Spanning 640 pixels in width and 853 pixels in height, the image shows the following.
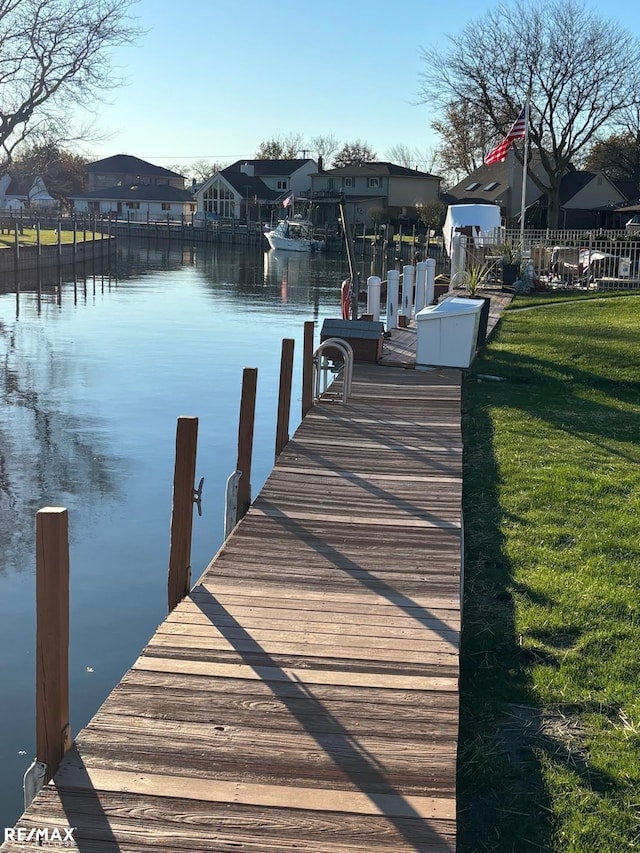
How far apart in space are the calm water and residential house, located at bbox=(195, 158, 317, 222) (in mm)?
67710

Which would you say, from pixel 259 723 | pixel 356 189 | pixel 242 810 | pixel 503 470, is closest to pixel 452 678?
pixel 259 723

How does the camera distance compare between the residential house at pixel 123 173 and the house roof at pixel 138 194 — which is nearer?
the house roof at pixel 138 194

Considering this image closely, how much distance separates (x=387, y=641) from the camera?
5117 mm

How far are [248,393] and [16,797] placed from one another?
430cm

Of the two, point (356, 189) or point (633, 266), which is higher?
point (356, 189)

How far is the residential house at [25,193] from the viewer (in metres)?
123

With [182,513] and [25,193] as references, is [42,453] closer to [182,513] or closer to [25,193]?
[182,513]

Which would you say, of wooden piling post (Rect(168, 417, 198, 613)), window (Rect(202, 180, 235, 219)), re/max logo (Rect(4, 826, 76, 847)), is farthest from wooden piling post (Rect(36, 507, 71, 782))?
window (Rect(202, 180, 235, 219))

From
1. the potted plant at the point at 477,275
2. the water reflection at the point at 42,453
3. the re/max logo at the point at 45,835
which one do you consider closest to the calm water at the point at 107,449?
the water reflection at the point at 42,453

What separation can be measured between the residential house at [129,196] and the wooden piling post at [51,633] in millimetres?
103203

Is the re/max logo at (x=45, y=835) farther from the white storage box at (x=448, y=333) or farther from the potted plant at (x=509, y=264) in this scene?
the potted plant at (x=509, y=264)

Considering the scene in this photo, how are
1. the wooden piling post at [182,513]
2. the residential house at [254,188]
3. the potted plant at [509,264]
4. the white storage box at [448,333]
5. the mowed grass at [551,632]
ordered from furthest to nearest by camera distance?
the residential house at [254,188] → the potted plant at [509,264] → the white storage box at [448,333] → the wooden piling post at [182,513] → the mowed grass at [551,632]

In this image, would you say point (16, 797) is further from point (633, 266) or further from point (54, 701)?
point (633, 266)

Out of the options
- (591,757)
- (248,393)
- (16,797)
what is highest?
(248,393)
